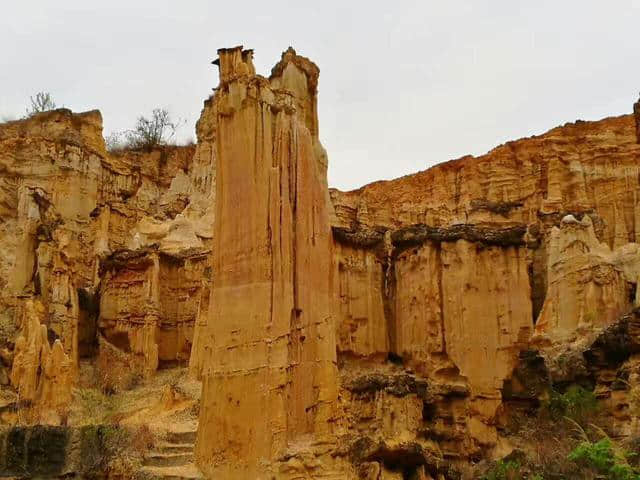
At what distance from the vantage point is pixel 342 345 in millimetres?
25031

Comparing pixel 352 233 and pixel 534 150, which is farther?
pixel 534 150

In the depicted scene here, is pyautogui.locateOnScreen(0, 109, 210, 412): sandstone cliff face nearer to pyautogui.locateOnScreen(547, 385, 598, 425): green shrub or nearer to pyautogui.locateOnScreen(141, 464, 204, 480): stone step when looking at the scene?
pyautogui.locateOnScreen(141, 464, 204, 480): stone step

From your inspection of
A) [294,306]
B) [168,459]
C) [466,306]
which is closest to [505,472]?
[466,306]

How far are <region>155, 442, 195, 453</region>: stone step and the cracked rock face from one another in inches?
83.9

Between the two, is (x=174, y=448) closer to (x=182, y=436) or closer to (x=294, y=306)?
(x=182, y=436)

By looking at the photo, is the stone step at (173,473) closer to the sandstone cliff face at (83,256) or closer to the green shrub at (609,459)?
the sandstone cliff face at (83,256)

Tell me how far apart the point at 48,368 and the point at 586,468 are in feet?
50.1

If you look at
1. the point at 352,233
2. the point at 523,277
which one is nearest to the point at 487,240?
the point at 523,277

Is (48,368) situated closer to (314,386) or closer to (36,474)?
(36,474)

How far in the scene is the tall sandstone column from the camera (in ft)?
59.4

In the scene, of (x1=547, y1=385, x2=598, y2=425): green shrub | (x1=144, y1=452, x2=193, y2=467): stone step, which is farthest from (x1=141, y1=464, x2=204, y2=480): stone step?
(x1=547, y1=385, x2=598, y2=425): green shrub

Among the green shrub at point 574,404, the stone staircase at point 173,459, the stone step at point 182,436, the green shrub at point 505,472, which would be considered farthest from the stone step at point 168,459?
the green shrub at point 574,404

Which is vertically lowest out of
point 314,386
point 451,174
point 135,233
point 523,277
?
point 314,386

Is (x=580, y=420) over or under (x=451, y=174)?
under
